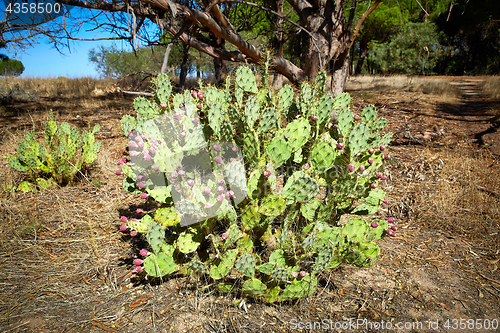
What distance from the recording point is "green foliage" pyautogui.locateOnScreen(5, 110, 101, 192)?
344 cm

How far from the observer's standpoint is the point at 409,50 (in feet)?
66.1

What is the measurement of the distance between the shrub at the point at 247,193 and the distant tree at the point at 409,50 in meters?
21.4

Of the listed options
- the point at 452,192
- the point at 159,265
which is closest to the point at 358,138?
the point at 159,265

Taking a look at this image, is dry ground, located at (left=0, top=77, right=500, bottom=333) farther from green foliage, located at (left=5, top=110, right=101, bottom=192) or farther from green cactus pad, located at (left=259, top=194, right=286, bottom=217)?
green cactus pad, located at (left=259, top=194, right=286, bottom=217)

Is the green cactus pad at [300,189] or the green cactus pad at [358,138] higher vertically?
the green cactus pad at [358,138]

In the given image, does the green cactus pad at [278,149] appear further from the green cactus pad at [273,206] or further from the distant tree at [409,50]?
the distant tree at [409,50]

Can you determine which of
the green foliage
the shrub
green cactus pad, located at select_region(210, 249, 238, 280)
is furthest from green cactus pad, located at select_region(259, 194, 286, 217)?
the green foliage

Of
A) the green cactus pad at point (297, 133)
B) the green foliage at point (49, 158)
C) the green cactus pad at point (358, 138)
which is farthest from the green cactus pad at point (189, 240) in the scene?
the green foliage at point (49, 158)

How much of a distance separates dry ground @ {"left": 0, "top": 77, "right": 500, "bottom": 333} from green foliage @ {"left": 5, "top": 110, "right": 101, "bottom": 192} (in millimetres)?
207

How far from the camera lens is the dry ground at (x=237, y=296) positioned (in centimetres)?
193

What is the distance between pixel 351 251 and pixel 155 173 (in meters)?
1.67

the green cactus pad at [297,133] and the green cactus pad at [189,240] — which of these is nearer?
the green cactus pad at [189,240]

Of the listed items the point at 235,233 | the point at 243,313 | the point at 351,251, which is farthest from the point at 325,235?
the point at 243,313

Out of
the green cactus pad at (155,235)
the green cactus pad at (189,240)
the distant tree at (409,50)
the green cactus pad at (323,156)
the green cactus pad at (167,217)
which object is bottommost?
the green cactus pad at (189,240)
